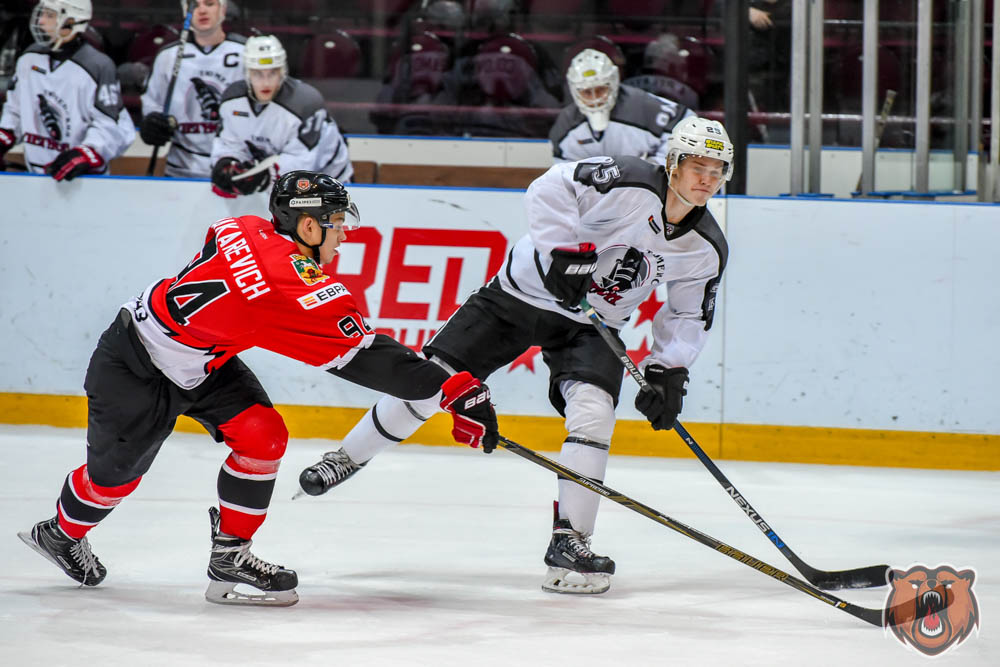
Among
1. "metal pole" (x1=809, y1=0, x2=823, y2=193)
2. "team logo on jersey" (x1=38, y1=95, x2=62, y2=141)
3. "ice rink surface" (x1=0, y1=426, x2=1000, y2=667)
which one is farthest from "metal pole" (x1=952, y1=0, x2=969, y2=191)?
"team logo on jersey" (x1=38, y1=95, x2=62, y2=141)

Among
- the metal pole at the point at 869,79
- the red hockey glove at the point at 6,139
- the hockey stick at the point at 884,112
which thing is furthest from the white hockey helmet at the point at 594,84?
the red hockey glove at the point at 6,139

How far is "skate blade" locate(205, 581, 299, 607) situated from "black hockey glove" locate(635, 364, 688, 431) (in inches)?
36.7

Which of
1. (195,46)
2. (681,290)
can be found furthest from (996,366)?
(195,46)

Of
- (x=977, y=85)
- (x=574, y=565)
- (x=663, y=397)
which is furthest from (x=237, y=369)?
(x=977, y=85)

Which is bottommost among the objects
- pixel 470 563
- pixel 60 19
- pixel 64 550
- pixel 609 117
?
pixel 470 563

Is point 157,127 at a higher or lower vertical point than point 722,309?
higher

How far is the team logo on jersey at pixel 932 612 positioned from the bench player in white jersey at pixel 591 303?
654 mm

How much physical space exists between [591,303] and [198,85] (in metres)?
3.02

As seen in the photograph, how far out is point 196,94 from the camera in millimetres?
5730

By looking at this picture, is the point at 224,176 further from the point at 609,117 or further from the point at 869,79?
the point at 869,79

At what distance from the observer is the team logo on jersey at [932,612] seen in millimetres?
2703

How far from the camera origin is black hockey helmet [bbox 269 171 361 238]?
2.77 meters

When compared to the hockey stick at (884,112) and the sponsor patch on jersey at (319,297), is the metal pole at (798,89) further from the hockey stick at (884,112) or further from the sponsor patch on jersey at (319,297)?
the sponsor patch on jersey at (319,297)

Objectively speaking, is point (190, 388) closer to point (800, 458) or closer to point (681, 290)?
point (681, 290)
